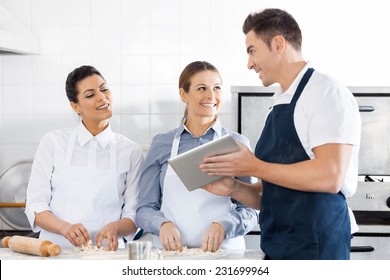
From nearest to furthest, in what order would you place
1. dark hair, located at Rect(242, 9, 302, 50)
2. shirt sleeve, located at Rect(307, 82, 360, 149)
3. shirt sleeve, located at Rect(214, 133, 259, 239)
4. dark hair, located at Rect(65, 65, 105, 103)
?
shirt sleeve, located at Rect(307, 82, 360, 149) < dark hair, located at Rect(242, 9, 302, 50) < shirt sleeve, located at Rect(214, 133, 259, 239) < dark hair, located at Rect(65, 65, 105, 103)

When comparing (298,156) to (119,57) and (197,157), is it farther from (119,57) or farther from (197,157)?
(119,57)

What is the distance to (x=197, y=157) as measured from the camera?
1450 mm

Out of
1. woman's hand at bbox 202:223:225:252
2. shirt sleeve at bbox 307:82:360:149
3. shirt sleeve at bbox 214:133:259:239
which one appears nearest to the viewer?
shirt sleeve at bbox 307:82:360:149

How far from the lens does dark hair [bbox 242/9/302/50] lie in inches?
57.5

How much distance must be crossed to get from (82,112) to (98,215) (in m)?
0.33

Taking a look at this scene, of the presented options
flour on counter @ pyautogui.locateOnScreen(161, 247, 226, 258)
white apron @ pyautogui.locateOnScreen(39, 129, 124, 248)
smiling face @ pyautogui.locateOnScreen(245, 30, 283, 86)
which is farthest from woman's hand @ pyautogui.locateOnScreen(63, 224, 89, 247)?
smiling face @ pyautogui.locateOnScreen(245, 30, 283, 86)

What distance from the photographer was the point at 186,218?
177cm

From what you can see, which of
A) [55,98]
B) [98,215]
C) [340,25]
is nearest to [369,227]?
[340,25]

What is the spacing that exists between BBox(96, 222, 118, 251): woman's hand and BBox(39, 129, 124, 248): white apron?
4.5 inches

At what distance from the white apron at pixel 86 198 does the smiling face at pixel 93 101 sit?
0.42ft

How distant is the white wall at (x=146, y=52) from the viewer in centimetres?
282

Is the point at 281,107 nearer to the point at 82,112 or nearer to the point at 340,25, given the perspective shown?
the point at 82,112

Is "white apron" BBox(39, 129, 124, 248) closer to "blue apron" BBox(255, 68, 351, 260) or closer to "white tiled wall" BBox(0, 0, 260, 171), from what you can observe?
"blue apron" BBox(255, 68, 351, 260)

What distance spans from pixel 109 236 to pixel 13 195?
48.2 inches
